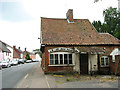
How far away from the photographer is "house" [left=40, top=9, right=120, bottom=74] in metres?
17.5

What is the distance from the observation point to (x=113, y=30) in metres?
41.4

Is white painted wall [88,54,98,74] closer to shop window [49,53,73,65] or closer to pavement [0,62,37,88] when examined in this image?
shop window [49,53,73,65]

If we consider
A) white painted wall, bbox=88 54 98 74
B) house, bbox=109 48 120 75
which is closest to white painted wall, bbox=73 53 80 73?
white painted wall, bbox=88 54 98 74

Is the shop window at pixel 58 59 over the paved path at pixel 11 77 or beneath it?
over

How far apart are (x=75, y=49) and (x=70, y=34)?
3208mm

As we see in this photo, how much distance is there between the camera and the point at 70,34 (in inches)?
788

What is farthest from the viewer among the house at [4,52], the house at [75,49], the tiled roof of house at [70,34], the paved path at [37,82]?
the house at [4,52]

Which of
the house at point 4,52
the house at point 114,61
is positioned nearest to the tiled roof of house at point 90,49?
the house at point 114,61

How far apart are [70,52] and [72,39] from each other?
1763 millimetres

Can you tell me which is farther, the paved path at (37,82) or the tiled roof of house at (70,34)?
the tiled roof of house at (70,34)

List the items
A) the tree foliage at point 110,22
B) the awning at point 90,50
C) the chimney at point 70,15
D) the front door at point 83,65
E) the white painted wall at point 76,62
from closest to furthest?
the awning at point 90,50 < the white painted wall at point 76,62 < the front door at point 83,65 < the chimney at point 70,15 < the tree foliage at point 110,22

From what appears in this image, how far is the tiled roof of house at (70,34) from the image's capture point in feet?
60.8

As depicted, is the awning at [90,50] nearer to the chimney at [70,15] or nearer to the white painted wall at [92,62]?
the white painted wall at [92,62]

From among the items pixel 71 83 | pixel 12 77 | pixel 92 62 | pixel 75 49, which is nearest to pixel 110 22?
pixel 92 62
